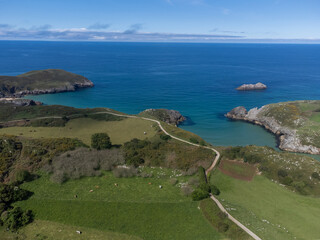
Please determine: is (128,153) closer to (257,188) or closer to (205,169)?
(205,169)

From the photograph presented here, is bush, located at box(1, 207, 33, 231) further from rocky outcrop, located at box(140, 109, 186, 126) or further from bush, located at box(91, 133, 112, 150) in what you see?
rocky outcrop, located at box(140, 109, 186, 126)

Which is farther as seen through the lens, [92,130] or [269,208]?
[92,130]

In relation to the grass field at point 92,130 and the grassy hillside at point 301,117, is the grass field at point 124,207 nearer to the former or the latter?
the grass field at point 92,130

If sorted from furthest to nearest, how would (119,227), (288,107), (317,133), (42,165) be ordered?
1. (288,107)
2. (317,133)
3. (42,165)
4. (119,227)

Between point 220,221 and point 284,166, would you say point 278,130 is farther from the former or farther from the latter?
point 220,221

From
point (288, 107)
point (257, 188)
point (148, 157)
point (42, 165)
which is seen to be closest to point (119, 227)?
point (148, 157)

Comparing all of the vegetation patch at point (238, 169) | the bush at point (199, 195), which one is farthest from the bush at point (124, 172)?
the vegetation patch at point (238, 169)

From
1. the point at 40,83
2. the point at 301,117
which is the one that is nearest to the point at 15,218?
the point at 301,117
